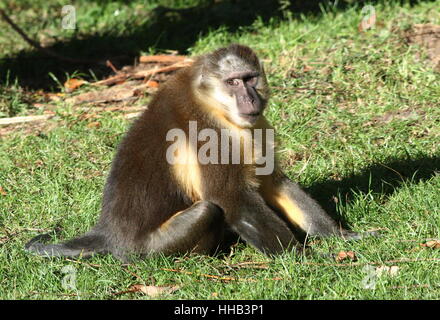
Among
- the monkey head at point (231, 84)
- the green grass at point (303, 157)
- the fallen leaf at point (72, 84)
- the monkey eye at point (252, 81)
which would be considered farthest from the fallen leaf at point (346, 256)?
the fallen leaf at point (72, 84)

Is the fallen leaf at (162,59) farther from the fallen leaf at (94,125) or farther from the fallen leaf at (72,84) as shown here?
the fallen leaf at (94,125)

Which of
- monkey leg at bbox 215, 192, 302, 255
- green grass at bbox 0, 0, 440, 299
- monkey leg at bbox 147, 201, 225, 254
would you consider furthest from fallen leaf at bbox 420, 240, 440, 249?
monkey leg at bbox 147, 201, 225, 254

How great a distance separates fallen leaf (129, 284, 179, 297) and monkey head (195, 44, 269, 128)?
132 centimetres

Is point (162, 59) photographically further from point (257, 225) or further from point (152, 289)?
point (152, 289)

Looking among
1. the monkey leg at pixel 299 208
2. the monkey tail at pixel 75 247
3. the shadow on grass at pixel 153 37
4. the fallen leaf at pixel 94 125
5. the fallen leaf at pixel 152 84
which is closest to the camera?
the monkey tail at pixel 75 247

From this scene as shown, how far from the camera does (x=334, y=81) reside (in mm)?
Answer: 8414

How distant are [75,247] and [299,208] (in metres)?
1.78

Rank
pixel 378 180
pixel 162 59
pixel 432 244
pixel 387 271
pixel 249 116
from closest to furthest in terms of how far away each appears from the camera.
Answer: pixel 387 271, pixel 432 244, pixel 249 116, pixel 378 180, pixel 162 59

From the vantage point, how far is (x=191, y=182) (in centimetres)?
568

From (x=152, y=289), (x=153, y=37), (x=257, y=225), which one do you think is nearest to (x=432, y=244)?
(x=257, y=225)

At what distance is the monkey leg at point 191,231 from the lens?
5500 mm

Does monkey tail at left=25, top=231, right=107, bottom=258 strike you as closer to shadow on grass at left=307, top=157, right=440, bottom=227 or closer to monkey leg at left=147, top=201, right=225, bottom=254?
monkey leg at left=147, top=201, right=225, bottom=254
